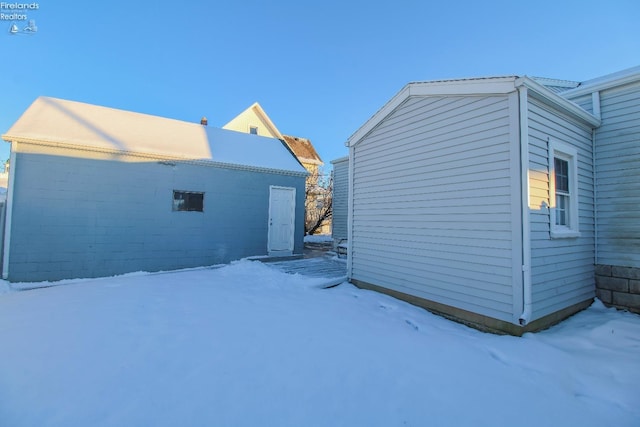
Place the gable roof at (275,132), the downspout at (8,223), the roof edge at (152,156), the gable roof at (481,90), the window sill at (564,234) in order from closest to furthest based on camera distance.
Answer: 1. the gable roof at (481,90)
2. the window sill at (564,234)
3. the downspout at (8,223)
4. the roof edge at (152,156)
5. the gable roof at (275,132)

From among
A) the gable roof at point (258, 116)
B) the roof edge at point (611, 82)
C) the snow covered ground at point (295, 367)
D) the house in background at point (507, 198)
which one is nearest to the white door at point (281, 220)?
the house in background at point (507, 198)

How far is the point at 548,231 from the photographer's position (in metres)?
4.07

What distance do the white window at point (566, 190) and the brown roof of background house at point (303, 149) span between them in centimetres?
1623

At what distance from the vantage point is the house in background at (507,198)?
3.78 metres

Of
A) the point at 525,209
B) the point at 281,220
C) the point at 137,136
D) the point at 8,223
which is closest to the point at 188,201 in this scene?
the point at 137,136

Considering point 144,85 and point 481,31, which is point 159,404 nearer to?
point 481,31

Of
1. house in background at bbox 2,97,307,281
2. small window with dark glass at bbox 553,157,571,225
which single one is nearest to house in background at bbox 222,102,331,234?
house in background at bbox 2,97,307,281

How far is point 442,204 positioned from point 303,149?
17822 mm

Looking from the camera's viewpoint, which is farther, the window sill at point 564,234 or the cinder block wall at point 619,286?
the cinder block wall at point 619,286

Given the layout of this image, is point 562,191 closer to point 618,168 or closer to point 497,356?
point 618,168

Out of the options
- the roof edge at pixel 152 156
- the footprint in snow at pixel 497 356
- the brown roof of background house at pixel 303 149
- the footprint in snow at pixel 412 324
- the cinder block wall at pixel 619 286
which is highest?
the brown roof of background house at pixel 303 149

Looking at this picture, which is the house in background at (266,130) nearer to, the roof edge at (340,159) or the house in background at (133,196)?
the roof edge at (340,159)

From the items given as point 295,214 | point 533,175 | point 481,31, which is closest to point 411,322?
point 533,175

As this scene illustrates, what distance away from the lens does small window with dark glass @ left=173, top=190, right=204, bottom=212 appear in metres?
7.95
